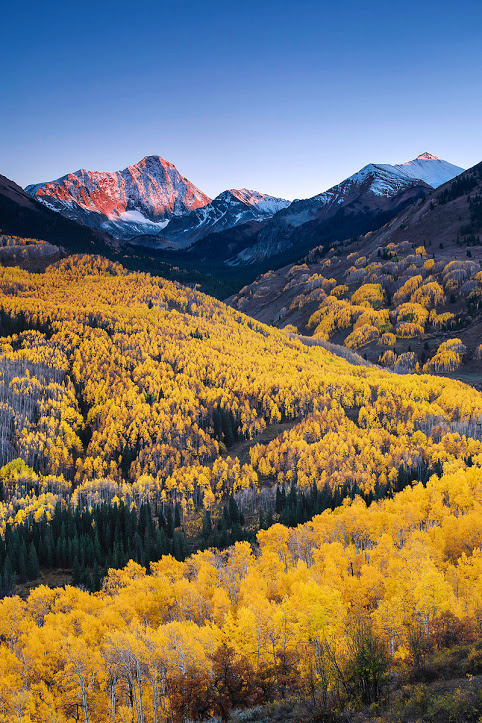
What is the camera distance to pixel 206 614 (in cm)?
7625

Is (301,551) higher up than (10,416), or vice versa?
(10,416)

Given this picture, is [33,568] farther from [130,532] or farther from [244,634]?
[244,634]

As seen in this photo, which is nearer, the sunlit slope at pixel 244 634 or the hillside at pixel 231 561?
the sunlit slope at pixel 244 634

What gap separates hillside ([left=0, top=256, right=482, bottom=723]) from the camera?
5403 centimetres

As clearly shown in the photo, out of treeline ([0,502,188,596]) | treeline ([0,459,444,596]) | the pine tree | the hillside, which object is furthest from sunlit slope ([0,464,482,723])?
treeline ([0,459,444,596])

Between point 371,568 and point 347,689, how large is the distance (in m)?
32.3

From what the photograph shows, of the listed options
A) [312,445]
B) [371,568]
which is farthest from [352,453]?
[371,568]

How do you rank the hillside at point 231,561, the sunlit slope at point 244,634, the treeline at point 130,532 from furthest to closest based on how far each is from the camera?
the treeline at point 130,532, the hillside at point 231,561, the sunlit slope at point 244,634

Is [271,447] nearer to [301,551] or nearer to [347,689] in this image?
[301,551]

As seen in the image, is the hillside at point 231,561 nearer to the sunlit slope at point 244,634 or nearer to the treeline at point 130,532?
the sunlit slope at point 244,634

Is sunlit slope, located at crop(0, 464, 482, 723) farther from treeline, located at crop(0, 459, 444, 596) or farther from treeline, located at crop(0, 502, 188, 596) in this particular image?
treeline, located at crop(0, 459, 444, 596)

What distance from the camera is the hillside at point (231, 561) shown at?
54.0 meters

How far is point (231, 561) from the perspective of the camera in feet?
322

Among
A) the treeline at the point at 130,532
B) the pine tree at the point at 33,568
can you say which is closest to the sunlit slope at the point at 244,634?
the pine tree at the point at 33,568
